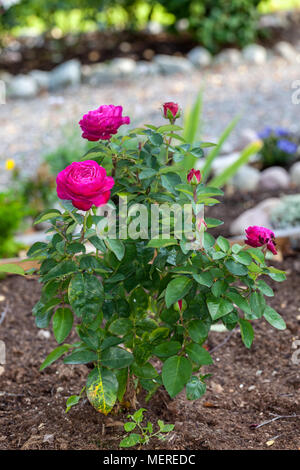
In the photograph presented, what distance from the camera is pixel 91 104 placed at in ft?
19.2

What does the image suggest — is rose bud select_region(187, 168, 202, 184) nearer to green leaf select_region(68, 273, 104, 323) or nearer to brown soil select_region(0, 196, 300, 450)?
green leaf select_region(68, 273, 104, 323)

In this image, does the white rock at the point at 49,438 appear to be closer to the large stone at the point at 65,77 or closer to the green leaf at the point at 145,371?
the green leaf at the point at 145,371

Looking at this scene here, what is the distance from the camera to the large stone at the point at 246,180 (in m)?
3.81

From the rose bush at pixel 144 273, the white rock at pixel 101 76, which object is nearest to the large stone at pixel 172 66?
the white rock at pixel 101 76

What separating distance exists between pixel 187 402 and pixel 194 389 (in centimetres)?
38

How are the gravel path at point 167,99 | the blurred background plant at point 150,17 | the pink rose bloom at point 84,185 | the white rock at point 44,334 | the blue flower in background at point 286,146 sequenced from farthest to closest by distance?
1. the blurred background plant at point 150,17
2. the gravel path at point 167,99
3. the blue flower in background at point 286,146
4. the white rock at point 44,334
5. the pink rose bloom at point 84,185

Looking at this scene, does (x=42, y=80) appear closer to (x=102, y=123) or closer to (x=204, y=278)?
(x=102, y=123)

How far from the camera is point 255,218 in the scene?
3.22m

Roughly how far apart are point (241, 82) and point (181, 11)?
1303mm

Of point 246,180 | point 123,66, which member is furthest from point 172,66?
point 246,180

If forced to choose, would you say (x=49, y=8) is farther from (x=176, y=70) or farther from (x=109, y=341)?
(x=109, y=341)

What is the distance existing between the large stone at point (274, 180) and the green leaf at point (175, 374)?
2.53m

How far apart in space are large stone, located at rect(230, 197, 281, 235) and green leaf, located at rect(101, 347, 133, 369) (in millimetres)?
1782
